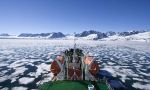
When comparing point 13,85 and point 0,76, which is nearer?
point 13,85

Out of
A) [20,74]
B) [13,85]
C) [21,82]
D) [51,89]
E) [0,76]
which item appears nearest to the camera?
[51,89]

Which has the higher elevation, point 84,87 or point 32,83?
point 84,87

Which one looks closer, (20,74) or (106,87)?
(106,87)

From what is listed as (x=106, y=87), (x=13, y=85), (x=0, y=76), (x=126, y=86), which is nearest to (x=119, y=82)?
(x=126, y=86)

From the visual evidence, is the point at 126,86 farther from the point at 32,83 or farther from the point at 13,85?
the point at 13,85

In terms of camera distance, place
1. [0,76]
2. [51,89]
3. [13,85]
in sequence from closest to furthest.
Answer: [51,89] → [13,85] → [0,76]

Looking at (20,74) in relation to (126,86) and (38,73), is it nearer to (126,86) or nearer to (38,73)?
(38,73)

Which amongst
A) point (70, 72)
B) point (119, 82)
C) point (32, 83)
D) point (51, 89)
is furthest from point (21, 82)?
point (119, 82)

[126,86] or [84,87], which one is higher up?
[84,87]

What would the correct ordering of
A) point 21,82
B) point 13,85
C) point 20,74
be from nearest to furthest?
1. point 13,85
2. point 21,82
3. point 20,74
